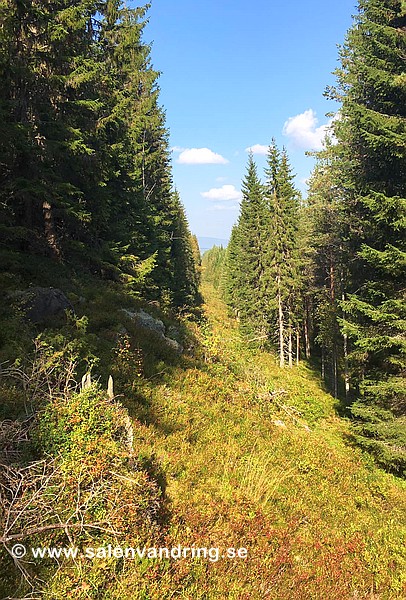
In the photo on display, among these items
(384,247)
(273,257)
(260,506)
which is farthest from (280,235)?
(260,506)

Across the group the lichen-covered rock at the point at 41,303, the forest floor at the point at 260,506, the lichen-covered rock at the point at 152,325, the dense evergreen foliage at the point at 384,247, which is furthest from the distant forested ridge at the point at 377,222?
the lichen-covered rock at the point at 41,303

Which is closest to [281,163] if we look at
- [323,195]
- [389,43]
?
[323,195]

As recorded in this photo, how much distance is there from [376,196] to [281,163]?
20.3 meters

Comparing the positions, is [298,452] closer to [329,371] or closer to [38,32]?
[38,32]

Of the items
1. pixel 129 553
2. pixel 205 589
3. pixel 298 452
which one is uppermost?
pixel 129 553

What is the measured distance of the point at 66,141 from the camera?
11578 millimetres

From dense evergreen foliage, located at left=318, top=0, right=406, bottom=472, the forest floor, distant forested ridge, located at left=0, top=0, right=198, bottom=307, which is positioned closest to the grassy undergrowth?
the forest floor

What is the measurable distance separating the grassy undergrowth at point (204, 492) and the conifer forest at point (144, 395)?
0.12ft

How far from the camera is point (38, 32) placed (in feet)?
36.0

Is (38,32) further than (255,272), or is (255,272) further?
(255,272)

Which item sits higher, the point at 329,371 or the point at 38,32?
the point at 38,32

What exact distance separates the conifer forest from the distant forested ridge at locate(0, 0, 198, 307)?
0.08m

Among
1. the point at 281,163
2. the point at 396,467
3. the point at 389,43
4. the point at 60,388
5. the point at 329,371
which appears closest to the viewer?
the point at 60,388

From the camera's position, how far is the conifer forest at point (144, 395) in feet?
13.9
